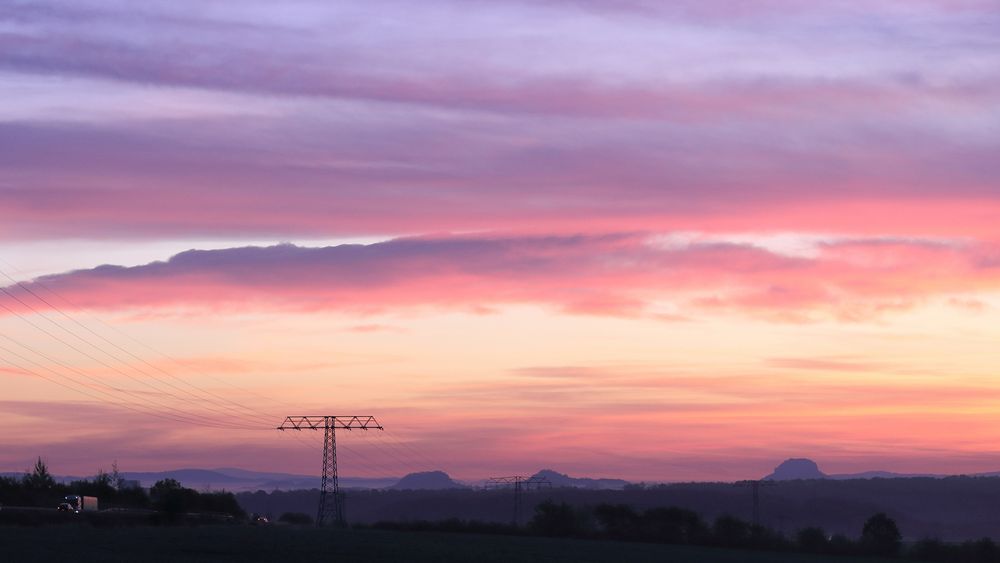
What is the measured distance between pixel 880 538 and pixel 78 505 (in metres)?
75.2

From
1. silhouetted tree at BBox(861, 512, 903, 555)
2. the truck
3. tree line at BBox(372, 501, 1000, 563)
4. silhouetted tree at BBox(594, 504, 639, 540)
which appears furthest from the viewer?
silhouetted tree at BBox(594, 504, 639, 540)

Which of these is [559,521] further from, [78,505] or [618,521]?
[78,505]

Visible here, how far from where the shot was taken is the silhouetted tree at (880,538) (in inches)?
5364

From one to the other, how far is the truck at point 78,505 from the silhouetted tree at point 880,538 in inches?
2846

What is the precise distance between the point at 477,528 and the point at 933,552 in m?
48.1

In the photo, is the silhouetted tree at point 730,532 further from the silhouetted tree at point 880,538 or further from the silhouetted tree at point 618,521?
the silhouetted tree at point 880,538

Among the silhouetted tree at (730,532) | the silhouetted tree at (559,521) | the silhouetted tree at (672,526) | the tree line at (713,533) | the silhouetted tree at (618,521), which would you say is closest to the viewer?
the tree line at (713,533)

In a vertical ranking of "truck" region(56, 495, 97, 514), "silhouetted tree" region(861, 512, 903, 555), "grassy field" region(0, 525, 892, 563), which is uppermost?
"truck" region(56, 495, 97, 514)

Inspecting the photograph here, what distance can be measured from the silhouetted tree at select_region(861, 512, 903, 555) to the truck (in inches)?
2846

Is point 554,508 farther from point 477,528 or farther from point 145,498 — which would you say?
point 145,498

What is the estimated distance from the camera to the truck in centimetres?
11825

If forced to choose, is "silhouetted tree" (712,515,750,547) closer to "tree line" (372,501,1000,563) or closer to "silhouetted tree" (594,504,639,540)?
"tree line" (372,501,1000,563)

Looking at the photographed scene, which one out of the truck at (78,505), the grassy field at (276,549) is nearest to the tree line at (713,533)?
the grassy field at (276,549)

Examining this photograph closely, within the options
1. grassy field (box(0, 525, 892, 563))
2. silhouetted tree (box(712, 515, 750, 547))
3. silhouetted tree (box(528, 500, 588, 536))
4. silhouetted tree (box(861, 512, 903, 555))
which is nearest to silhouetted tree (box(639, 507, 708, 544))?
silhouetted tree (box(712, 515, 750, 547))
